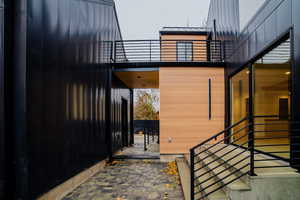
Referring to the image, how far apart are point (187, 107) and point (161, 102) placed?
0.91m

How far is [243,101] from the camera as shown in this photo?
16.2ft

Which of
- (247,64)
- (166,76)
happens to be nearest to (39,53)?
(166,76)

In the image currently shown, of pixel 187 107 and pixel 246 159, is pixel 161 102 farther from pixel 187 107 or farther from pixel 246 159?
pixel 246 159

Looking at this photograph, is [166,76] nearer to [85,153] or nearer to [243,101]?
[243,101]

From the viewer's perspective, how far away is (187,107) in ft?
20.4

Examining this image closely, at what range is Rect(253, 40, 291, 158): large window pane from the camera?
3.34 m

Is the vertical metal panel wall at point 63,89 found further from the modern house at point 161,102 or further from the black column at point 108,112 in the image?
the black column at point 108,112

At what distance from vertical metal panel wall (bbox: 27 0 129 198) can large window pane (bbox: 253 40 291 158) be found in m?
3.56

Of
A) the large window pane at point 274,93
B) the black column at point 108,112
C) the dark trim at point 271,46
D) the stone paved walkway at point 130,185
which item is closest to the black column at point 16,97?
the stone paved walkway at point 130,185

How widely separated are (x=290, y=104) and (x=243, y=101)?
173cm

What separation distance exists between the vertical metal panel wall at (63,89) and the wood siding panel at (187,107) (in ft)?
7.01

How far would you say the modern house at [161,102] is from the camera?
8.74 ft

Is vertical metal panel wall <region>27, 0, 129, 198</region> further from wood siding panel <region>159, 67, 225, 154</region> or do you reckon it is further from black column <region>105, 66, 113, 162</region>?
wood siding panel <region>159, 67, 225, 154</region>

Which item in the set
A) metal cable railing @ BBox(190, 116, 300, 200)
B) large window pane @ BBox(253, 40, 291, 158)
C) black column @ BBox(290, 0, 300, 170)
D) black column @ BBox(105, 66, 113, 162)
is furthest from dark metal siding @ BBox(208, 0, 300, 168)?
black column @ BBox(105, 66, 113, 162)
